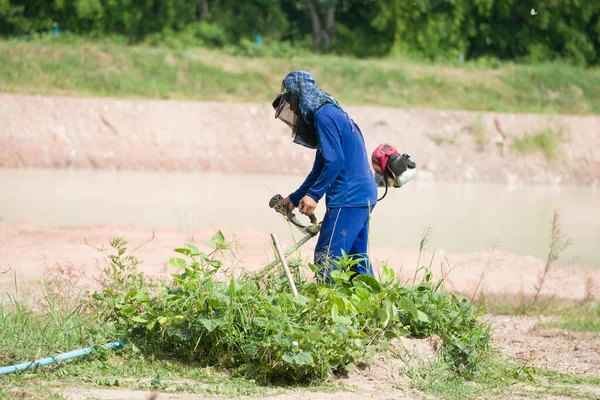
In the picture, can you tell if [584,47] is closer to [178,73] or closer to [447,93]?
[447,93]

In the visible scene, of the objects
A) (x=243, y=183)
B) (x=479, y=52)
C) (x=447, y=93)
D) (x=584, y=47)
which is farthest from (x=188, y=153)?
(x=584, y=47)

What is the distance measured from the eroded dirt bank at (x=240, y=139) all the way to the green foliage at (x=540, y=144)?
0.50 ft

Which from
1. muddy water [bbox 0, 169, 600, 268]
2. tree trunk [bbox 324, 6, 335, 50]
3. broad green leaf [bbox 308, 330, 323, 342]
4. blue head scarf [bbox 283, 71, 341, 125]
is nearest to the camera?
broad green leaf [bbox 308, 330, 323, 342]

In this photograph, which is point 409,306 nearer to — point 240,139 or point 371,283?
point 371,283

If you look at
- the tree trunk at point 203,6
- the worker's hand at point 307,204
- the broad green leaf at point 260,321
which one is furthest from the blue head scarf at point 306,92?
the tree trunk at point 203,6

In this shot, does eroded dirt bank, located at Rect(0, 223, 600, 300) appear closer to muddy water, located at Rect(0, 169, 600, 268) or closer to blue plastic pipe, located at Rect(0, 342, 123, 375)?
muddy water, located at Rect(0, 169, 600, 268)

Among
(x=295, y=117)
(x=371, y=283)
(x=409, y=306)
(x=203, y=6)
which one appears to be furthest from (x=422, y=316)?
(x=203, y=6)

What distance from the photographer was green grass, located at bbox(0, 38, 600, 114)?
22000 millimetres

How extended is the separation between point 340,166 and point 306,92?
20.0 inches

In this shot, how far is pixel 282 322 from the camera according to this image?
475cm

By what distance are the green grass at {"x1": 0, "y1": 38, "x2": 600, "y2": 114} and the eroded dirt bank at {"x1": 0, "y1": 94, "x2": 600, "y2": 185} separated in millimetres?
1167

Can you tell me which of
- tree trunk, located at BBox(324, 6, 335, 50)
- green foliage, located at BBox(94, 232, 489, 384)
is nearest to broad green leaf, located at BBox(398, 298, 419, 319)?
green foliage, located at BBox(94, 232, 489, 384)

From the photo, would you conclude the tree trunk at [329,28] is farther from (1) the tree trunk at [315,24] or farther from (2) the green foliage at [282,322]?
(2) the green foliage at [282,322]

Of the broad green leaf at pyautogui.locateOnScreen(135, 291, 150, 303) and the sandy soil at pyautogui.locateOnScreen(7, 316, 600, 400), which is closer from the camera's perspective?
the sandy soil at pyautogui.locateOnScreen(7, 316, 600, 400)
